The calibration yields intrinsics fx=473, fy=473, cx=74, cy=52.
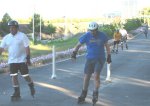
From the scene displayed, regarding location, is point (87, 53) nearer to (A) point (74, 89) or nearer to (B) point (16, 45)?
(B) point (16, 45)

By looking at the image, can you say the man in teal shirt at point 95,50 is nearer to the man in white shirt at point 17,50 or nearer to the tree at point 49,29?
the man in white shirt at point 17,50

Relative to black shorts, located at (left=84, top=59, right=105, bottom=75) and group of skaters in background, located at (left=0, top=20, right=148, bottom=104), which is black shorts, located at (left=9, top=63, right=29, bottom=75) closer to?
group of skaters in background, located at (left=0, top=20, right=148, bottom=104)

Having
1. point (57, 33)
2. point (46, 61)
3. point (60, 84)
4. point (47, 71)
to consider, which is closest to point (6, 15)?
point (57, 33)

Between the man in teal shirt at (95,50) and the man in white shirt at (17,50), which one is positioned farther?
the man in white shirt at (17,50)

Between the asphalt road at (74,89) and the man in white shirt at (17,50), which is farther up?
the man in white shirt at (17,50)

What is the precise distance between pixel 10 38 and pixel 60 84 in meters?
3.99

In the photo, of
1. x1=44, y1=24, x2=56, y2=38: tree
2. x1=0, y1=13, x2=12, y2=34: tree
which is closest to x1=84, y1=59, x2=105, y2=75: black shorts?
x1=0, y1=13, x2=12, y2=34: tree

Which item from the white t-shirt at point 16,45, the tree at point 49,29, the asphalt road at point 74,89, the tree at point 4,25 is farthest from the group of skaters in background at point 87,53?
the tree at point 49,29

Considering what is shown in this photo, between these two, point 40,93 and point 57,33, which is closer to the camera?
point 40,93

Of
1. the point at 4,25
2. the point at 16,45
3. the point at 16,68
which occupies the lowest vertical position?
the point at 16,68

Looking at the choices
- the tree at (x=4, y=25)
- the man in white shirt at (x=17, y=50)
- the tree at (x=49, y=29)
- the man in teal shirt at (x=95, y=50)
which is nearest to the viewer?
the man in teal shirt at (x=95, y=50)

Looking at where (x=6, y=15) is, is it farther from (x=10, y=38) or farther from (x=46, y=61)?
(x=10, y=38)

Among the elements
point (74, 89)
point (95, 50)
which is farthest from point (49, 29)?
point (95, 50)

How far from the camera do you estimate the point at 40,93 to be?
1240 cm
